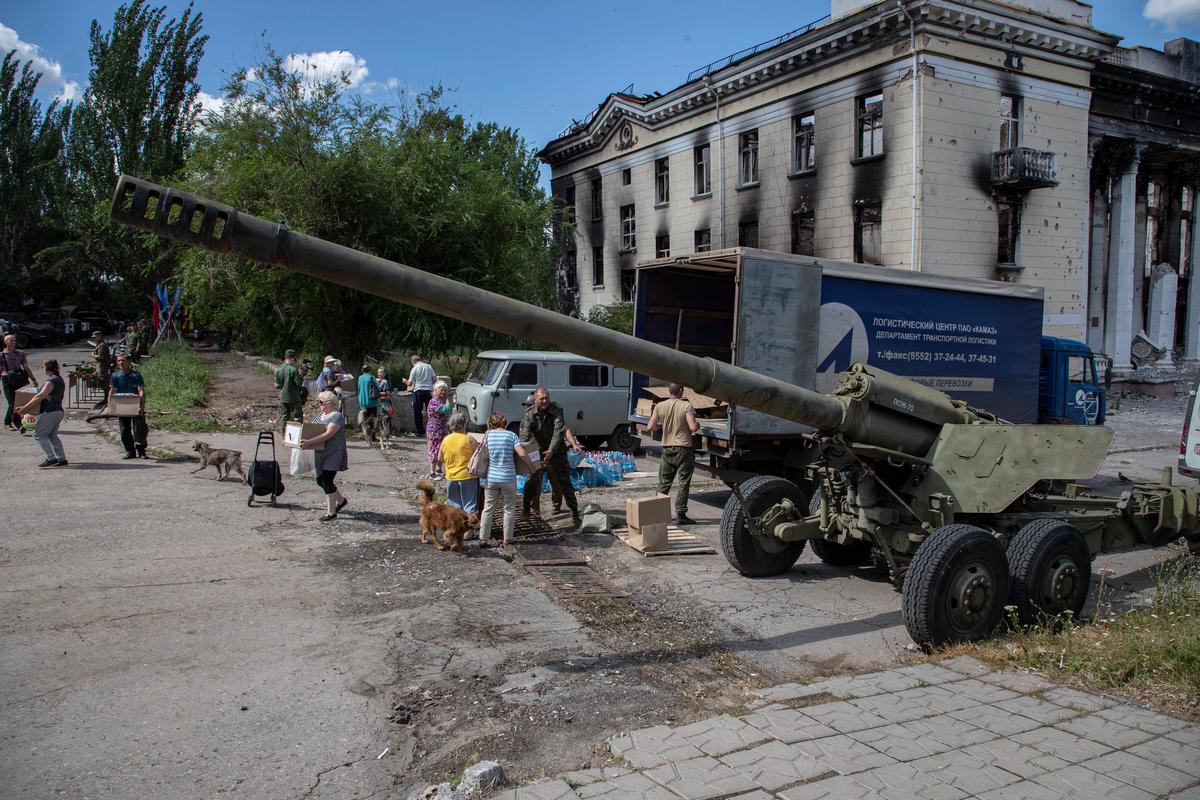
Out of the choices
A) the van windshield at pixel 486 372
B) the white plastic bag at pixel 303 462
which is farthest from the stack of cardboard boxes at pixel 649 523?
the van windshield at pixel 486 372

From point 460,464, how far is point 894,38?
2057cm

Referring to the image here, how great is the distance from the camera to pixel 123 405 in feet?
40.0

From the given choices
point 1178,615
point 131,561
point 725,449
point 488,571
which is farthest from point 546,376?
point 1178,615

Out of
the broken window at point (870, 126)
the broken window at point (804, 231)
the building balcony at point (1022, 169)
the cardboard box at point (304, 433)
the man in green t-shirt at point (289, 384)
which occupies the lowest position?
the cardboard box at point (304, 433)

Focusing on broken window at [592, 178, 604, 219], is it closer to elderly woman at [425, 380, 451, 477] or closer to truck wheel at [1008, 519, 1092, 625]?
elderly woman at [425, 380, 451, 477]

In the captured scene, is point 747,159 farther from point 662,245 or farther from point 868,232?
point 868,232

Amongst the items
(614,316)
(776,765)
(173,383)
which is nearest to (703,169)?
(614,316)

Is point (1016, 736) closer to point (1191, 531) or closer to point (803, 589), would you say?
point (803, 589)

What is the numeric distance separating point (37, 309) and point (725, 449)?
171 ft

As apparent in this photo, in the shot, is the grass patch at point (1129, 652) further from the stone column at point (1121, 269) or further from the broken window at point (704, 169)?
the stone column at point (1121, 269)

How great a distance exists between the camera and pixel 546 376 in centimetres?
1496

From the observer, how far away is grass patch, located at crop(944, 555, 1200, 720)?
5.05 metres

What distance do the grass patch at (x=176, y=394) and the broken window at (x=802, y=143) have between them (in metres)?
19.3

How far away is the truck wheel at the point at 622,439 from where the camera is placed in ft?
51.6
